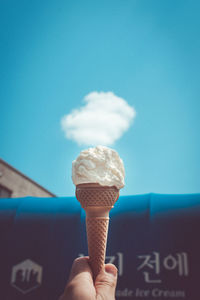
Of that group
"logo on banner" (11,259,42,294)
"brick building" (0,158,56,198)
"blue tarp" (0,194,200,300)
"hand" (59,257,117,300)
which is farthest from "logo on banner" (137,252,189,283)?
"brick building" (0,158,56,198)

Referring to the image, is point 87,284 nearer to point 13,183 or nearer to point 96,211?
point 96,211

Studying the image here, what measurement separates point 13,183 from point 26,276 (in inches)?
376

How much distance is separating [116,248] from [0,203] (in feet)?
8.06

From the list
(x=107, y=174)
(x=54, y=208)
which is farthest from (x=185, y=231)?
(x=107, y=174)

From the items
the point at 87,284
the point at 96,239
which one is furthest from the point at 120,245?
the point at 87,284

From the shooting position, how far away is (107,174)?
1.89 m

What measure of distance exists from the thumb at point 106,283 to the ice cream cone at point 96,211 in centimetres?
6

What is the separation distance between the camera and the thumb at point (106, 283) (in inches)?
61.9

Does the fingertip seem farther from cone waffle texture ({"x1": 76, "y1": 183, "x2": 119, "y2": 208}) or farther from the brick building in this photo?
the brick building

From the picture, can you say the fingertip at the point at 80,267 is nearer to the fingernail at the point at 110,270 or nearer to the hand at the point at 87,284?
the hand at the point at 87,284

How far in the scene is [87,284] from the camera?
1529 mm

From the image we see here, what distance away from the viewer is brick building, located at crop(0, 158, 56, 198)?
42.0 feet

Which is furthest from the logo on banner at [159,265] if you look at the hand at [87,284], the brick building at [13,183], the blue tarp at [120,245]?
the brick building at [13,183]

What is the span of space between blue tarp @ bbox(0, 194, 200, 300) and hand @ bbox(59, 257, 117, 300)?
231 centimetres
